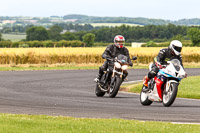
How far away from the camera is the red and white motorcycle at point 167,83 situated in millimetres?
14398

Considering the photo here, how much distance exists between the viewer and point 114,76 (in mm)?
17875

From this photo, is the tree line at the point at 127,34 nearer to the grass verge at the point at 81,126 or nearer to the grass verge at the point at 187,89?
the grass verge at the point at 187,89

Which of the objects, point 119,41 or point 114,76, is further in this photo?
point 119,41

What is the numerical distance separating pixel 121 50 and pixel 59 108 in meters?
4.58

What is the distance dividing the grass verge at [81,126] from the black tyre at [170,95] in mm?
3356

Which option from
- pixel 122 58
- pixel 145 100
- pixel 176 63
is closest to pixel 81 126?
pixel 176 63

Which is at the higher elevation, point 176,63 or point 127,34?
point 176,63

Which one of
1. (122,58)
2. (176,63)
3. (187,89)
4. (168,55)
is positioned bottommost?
(187,89)

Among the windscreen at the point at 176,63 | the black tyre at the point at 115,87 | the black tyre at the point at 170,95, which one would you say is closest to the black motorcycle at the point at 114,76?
the black tyre at the point at 115,87

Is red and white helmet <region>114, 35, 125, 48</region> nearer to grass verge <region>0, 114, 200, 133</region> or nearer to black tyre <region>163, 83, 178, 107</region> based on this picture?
black tyre <region>163, 83, 178, 107</region>

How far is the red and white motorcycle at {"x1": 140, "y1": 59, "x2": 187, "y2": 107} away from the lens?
14.4 metres

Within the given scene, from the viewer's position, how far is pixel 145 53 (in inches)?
1868

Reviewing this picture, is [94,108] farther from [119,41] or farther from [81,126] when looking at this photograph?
[81,126]

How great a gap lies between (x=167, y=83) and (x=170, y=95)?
355mm
